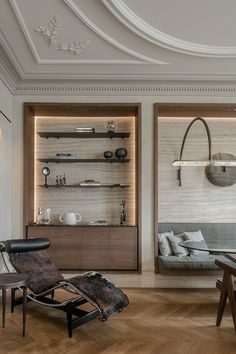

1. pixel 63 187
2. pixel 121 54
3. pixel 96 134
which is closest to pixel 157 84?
pixel 121 54

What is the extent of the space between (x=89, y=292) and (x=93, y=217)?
208 cm

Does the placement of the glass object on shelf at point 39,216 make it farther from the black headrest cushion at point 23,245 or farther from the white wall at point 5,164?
the black headrest cushion at point 23,245

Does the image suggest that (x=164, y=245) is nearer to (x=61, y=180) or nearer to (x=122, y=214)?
(x=122, y=214)

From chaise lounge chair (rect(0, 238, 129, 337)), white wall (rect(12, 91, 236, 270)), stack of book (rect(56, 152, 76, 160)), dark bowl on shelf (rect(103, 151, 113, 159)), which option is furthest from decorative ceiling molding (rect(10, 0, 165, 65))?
chaise lounge chair (rect(0, 238, 129, 337))

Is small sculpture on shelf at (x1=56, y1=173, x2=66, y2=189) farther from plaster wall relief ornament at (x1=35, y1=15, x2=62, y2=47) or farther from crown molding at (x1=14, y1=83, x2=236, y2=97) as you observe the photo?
plaster wall relief ornament at (x1=35, y1=15, x2=62, y2=47)

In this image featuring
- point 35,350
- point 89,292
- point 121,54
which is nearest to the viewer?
point 35,350

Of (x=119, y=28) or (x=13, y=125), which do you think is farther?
(x=13, y=125)

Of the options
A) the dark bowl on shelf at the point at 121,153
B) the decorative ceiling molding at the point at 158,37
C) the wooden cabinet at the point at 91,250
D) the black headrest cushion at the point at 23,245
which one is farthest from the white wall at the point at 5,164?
the decorative ceiling molding at the point at 158,37

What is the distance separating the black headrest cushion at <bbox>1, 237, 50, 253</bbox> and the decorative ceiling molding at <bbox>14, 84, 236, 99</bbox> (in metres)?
2.32

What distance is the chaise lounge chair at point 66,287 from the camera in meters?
3.01

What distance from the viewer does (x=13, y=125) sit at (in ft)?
15.2

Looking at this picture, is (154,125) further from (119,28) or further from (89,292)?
(89,292)

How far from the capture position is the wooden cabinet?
4.51 metres

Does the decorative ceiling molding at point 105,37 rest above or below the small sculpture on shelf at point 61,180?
above
